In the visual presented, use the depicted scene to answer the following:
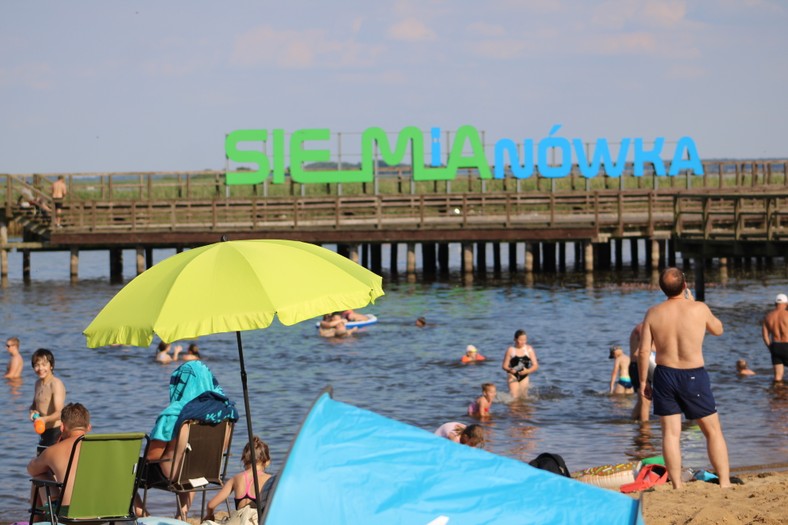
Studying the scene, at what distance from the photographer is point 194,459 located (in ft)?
26.6

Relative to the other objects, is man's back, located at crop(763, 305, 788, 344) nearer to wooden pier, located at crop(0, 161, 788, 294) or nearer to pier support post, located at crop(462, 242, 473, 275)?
wooden pier, located at crop(0, 161, 788, 294)

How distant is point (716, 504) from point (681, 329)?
116cm

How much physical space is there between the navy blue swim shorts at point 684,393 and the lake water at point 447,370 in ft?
11.8

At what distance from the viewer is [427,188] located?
62.7 metres

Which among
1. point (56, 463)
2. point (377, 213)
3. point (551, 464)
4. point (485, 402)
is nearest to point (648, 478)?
point (551, 464)

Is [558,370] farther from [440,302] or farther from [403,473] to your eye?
[403,473]

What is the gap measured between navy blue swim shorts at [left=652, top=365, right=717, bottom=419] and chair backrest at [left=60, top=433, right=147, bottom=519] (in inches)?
137

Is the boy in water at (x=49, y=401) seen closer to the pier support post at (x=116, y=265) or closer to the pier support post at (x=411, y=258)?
the pier support post at (x=411, y=258)

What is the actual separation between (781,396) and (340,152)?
31.8m

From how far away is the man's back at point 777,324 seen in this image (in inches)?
609

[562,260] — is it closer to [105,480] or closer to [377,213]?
[377,213]

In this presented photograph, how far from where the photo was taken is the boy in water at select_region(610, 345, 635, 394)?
16672 millimetres

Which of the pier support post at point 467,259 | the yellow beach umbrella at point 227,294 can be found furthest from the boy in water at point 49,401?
the pier support post at point 467,259

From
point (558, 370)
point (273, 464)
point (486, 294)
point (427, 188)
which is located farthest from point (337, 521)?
point (427, 188)
